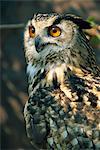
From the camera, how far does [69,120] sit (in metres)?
3.44

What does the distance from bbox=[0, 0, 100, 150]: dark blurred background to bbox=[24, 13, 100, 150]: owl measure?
316 centimetres

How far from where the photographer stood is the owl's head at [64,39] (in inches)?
151

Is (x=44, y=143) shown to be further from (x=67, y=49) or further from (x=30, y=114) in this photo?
(x=67, y=49)

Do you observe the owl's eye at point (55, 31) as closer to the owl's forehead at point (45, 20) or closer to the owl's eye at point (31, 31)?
the owl's forehead at point (45, 20)

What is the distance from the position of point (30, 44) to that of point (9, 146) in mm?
3490

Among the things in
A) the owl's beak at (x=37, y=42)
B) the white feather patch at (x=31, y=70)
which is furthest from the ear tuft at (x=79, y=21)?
the white feather patch at (x=31, y=70)

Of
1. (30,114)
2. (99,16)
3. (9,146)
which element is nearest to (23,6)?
(99,16)

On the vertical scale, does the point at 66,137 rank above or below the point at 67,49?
below

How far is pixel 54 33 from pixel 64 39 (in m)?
0.07

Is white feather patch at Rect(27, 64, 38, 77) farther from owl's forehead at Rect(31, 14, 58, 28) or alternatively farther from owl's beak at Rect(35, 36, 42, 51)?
owl's forehead at Rect(31, 14, 58, 28)

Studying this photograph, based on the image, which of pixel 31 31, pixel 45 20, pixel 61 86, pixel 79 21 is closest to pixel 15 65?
pixel 31 31

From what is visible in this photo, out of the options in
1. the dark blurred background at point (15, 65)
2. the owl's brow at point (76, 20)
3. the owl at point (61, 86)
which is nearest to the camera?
the owl at point (61, 86)

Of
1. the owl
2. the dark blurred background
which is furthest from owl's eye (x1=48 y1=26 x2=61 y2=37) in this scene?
the dark blurred background

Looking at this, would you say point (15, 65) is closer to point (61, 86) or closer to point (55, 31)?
point (55, 31)
